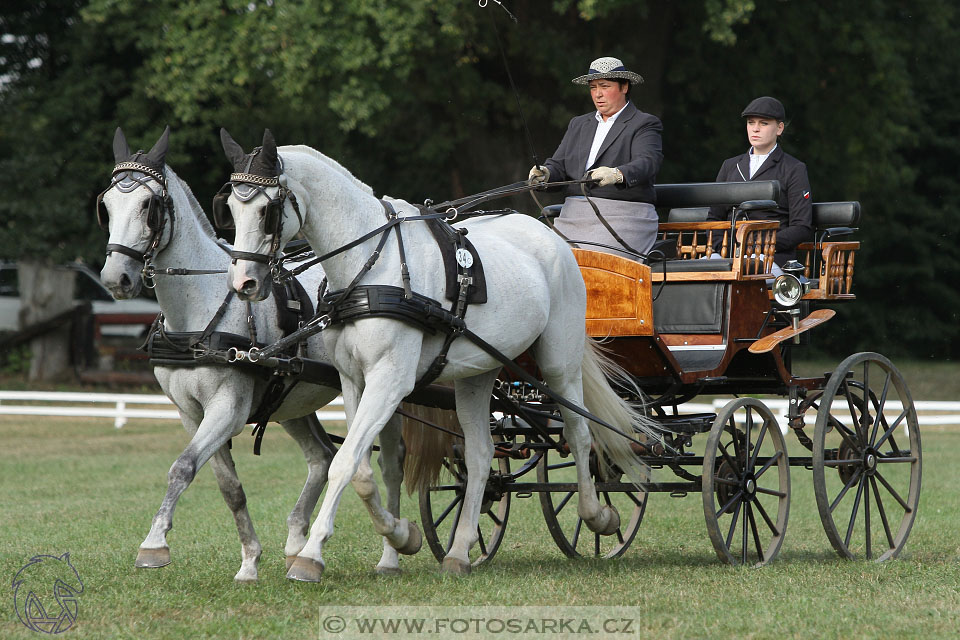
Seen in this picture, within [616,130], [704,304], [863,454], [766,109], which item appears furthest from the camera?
[766,109]

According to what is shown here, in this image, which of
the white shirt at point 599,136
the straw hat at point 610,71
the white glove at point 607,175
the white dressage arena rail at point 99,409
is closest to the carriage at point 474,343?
the white glove at point 607,175

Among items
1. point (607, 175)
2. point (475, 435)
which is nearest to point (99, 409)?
point (475, 435)

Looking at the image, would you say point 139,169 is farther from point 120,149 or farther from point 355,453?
point 355,453

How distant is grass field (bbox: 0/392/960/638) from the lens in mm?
4918

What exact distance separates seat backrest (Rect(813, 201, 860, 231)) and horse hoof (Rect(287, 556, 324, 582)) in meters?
4.07

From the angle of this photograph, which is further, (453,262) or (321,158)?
(453,262)

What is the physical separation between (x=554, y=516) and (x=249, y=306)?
2.53 m

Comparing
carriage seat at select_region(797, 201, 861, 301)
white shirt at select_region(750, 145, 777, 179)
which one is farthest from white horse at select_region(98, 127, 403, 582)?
white shirt at select_region(750, 145, 777, 179)

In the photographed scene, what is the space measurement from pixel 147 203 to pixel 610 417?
2.72 metres

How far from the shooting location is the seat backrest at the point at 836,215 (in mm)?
7535

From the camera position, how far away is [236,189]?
515 cm

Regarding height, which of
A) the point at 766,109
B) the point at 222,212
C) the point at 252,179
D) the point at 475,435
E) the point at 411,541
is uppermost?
the point at 766,109

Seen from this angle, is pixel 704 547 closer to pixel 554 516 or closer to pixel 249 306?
pixel 554 516

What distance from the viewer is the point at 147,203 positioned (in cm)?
548
